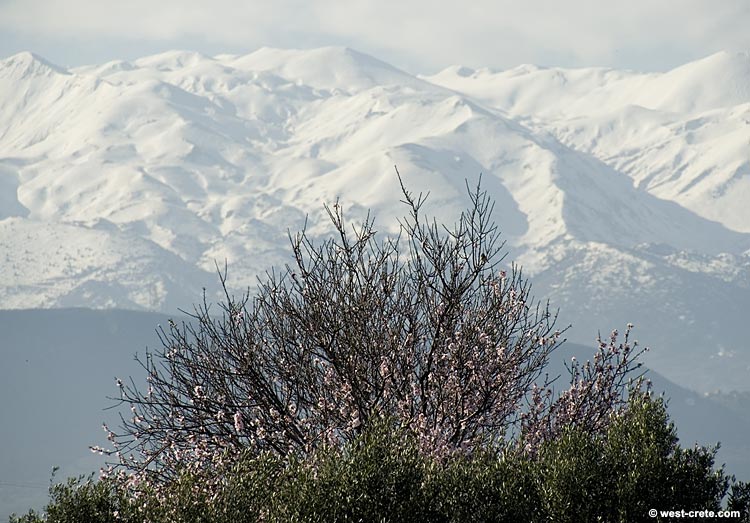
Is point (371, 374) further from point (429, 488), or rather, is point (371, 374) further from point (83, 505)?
point (83, 505)

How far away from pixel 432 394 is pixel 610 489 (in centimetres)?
522

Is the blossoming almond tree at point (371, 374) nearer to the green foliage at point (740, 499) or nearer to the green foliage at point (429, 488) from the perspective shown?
the green foliage at point (429, 488)

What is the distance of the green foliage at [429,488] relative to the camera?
46.3ft

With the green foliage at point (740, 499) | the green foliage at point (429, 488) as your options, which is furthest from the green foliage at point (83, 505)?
the green foliage at point (740, 499)

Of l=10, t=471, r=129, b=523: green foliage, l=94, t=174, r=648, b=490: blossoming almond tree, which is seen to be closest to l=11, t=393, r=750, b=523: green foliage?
l=10, t=471, r=129, b=523: green foliage

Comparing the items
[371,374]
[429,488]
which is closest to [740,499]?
[429,488]

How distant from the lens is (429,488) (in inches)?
573

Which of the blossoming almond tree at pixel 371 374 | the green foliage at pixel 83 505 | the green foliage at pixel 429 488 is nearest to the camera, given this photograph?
the green foliage at pixel 429 488

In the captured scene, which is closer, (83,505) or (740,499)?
(83,505)

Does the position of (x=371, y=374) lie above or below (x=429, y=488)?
above

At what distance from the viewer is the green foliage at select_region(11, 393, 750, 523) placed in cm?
1412

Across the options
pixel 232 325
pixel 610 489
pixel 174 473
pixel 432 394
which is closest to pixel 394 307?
pixel 432 394

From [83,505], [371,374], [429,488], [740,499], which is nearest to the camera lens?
[429,488]

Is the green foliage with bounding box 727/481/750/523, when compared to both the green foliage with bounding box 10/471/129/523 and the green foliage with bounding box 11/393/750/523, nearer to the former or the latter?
the green foliage with bounding box 11/393/750/523
